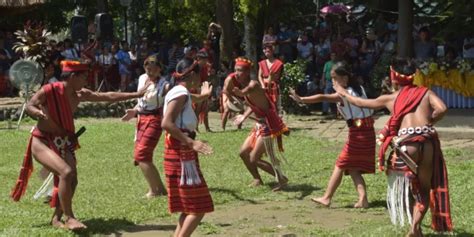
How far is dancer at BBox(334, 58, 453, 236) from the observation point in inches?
327

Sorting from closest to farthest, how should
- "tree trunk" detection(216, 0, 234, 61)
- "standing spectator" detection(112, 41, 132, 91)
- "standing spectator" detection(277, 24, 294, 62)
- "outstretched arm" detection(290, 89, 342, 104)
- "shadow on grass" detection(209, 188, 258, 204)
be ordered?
1. "outstretched arm" detection(290, 89, 342, 104)
2. "shadow on grass" detection(209, 188, 258, 204)
3. "standing spectator" detection(277, 24, 294, 62)
4. "tree trunk" detection(216, 0, 234, 61)
5. "standing spectator" detection(112, 41, 132, 91)

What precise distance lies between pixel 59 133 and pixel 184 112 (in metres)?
1.62

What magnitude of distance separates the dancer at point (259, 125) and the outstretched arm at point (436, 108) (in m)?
3.52

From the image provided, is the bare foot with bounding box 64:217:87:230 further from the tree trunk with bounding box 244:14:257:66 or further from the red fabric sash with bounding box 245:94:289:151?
the tree trunk with bounding box 244:14:257:66

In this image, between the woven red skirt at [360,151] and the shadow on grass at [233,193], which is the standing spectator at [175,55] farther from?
the woven red skirt at [360,151]

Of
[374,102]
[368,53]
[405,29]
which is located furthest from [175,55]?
[374,102]

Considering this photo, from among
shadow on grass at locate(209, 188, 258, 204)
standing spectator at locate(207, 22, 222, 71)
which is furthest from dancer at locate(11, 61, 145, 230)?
standing spectator at locate(207, 22, 222, 71)

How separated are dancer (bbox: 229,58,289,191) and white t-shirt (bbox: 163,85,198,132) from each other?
10.8 feet

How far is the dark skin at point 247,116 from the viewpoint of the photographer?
457 inches

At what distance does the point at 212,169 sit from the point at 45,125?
4925mm

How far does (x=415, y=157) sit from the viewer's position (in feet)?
27.3

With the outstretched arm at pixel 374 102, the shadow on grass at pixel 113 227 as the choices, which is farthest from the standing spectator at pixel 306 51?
the outstretched arm at pixel 374 102

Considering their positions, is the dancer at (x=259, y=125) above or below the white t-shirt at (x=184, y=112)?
below

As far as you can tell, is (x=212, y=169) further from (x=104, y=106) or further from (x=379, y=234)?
(x=104, y=106)
